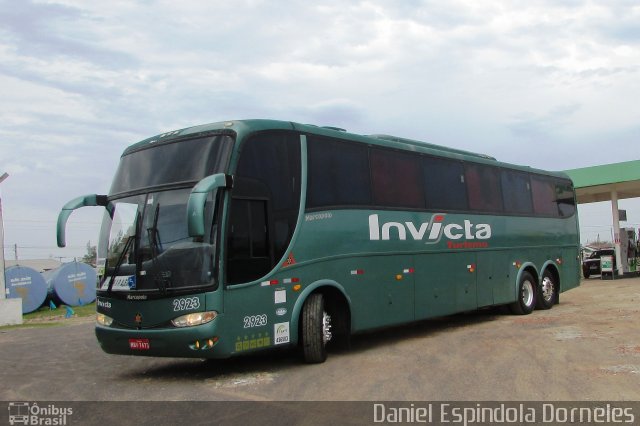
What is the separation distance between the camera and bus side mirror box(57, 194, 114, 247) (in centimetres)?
880

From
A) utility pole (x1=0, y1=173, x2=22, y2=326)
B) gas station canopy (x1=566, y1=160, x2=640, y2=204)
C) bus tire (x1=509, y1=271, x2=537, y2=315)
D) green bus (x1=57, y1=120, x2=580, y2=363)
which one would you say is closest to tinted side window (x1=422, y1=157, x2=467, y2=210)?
green bus (x1=57, y1=120, x2=580, y2=363)

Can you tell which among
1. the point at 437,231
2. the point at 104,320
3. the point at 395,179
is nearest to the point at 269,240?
the point at 104,320

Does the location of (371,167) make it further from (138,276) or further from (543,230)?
(543,230)

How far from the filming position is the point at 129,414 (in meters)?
6.39

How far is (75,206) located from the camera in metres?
9.09

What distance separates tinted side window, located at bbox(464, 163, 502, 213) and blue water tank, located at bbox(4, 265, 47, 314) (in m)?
18.3

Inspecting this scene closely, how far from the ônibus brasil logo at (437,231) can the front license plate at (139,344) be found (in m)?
4.00

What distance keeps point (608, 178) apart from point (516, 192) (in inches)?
534

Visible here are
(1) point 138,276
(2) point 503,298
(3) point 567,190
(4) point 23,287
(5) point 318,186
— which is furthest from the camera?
(4) point 23,287

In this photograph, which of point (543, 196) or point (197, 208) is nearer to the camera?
point (197, 208)

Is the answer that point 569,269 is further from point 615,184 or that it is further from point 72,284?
point 72,284

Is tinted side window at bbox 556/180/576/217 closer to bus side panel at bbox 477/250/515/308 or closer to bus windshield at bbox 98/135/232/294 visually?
bus side panel at bbox 477/250/515/308

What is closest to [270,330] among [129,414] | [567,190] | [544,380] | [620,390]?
[129,414]

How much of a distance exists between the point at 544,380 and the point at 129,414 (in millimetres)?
4672
